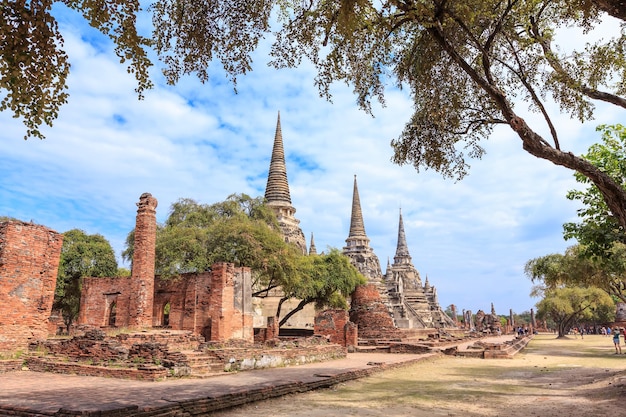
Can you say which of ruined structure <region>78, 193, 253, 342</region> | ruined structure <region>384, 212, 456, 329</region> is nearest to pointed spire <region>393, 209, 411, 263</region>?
ruined structure <region>384, 212, 456, 329</region>

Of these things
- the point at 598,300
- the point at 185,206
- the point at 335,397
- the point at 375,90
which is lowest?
the point at 335,397

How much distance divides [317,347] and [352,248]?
30.7 m

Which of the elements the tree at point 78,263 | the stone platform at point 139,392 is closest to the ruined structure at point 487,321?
the tree at point 78,263

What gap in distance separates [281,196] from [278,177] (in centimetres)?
205

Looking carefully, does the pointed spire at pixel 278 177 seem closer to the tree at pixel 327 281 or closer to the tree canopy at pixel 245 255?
the tree canopy at pixel 245 255

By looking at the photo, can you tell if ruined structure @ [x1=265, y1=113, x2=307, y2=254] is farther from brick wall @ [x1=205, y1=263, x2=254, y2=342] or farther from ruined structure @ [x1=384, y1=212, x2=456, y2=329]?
brick wall @ [x1=205, y1=263, x2=254, y2=342]

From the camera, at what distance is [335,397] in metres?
9.41

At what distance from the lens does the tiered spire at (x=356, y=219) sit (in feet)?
158

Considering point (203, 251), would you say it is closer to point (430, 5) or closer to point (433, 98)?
point (433, 98)

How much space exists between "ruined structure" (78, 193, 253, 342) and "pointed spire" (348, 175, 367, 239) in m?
29.7

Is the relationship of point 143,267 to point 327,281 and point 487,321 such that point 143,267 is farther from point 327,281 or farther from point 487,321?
point 487,321

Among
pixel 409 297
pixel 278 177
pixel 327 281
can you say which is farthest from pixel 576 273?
pixel 278 177

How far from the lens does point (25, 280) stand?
1253 cm

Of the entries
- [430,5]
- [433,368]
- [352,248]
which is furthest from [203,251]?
[352,248]
